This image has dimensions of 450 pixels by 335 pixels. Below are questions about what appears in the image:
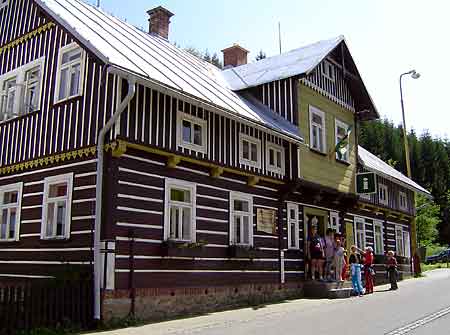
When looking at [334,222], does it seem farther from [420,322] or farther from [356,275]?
[420,322]

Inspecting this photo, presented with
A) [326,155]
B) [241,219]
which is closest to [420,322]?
[241,219]

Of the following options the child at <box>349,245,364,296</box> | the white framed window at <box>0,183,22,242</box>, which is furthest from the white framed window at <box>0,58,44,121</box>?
the child at <box>349,245,364,296</box>

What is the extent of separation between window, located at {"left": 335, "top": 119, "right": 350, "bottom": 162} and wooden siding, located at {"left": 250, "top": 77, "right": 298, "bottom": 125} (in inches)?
130

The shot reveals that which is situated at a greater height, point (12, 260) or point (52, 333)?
point (12, 260)

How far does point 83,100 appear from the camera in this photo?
12578 millimetres

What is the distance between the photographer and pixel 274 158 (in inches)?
679

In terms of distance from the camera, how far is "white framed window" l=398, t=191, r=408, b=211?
29.9m

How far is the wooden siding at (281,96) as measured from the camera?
1823cm

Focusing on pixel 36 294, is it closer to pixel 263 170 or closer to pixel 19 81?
pixel 19 81

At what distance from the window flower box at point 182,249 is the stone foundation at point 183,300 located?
87 centimetres

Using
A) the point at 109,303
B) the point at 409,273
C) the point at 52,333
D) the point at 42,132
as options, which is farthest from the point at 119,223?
the point at 409,273

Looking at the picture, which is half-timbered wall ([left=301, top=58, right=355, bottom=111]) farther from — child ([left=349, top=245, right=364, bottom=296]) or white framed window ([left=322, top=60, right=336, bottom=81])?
child ([left=349, top=245, right=364, bottom=296])

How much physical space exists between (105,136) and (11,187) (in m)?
4.32

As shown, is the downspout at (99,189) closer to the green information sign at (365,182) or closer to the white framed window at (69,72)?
the white framed window at (69,72)
